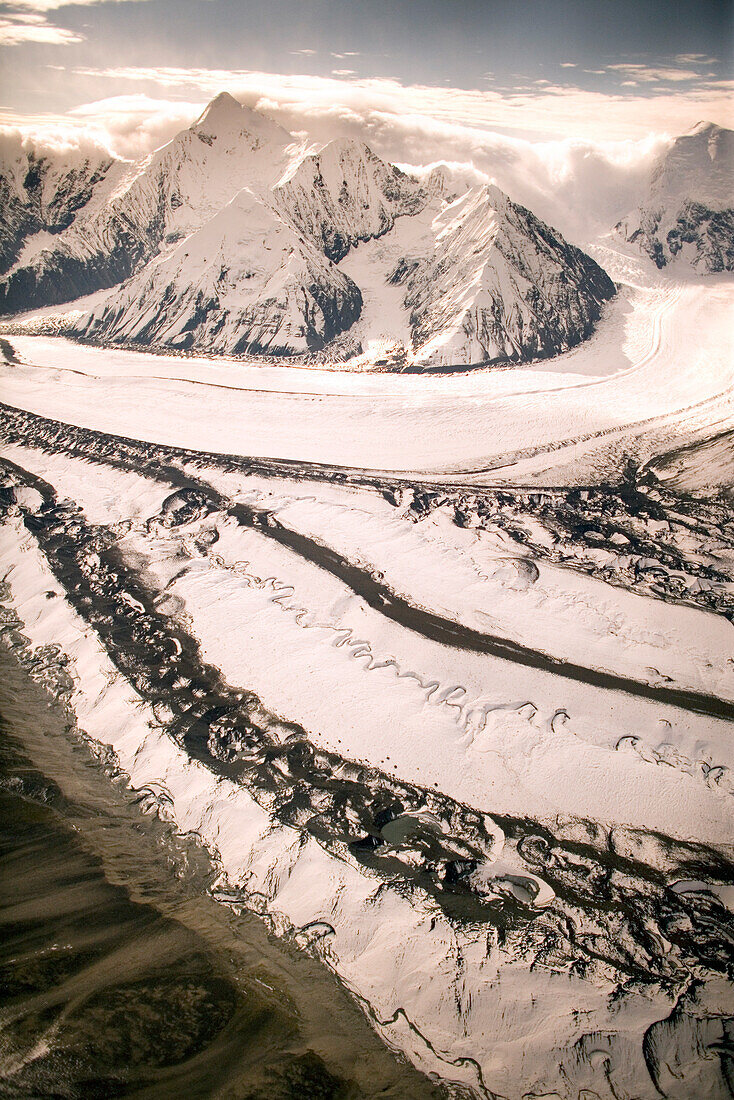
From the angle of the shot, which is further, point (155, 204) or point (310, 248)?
point (155, 204)

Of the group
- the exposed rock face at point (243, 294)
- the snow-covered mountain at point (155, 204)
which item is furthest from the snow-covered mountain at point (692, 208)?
the snow-covered mountain at point (155, 204)

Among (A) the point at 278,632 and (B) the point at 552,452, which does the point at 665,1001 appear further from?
(B) the point at 552,452

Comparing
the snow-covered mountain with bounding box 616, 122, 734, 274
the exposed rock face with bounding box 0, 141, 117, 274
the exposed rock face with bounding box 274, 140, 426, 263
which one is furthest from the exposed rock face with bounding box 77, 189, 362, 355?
the snow-covered mountain with bounding box 616, 122, 734, 274

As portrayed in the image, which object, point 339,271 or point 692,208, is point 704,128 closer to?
point 692,208

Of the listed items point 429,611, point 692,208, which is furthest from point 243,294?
point 692,208

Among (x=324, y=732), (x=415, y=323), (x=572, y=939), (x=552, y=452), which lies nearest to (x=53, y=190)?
(x=415, y=323)

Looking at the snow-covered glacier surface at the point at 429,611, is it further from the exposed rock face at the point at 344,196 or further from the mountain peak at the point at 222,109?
the mountain peak at the point at 222,109

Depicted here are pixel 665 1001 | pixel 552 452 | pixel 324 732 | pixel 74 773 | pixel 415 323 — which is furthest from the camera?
pixel 415 323
